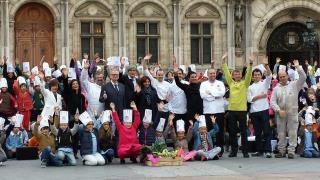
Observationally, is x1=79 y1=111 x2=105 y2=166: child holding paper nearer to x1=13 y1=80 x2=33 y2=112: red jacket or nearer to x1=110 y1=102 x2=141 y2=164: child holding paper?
x1=110 y1=102 x2=141 y2=164: child holding paper

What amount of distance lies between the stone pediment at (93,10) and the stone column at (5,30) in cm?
290

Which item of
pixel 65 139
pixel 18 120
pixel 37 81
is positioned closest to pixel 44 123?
pixel 65 139

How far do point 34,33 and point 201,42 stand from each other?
22.3 feet

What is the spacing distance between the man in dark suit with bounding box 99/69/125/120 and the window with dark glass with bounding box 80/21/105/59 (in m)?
11.8

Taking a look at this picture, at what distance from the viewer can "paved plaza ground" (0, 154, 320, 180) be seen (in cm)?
1341

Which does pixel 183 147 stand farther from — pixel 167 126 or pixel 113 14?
pixel 113 14

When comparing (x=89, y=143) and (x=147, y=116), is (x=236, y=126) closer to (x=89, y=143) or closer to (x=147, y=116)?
(x=147, y=116)

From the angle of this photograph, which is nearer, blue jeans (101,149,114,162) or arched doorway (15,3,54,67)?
blue jeans (101,149,114,162)

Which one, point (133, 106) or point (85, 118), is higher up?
point (133, 106)

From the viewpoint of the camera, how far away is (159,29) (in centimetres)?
2858

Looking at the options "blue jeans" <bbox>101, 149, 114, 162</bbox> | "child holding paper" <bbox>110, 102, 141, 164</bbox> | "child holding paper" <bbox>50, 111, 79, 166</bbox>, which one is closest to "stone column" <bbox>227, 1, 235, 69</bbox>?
"child holding paper" <bbox>110, 102, 141, 164</bbox>

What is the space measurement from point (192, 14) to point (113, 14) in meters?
3.30

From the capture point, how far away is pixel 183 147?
1683 cm

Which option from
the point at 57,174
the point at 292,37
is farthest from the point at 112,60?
the point at 292,37
